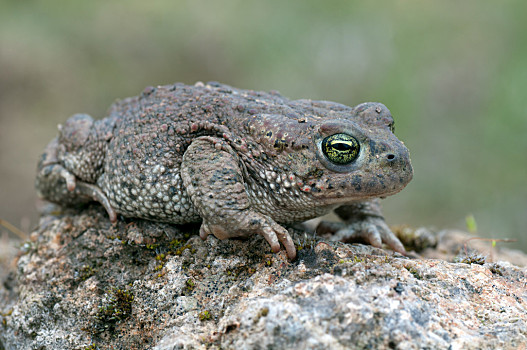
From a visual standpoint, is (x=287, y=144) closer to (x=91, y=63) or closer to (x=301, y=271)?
(x=301, y=271)

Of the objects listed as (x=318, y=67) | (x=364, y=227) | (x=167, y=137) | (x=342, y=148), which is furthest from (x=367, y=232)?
(x=318, y=67)

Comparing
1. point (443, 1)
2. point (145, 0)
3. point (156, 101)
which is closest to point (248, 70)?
point (145, 0)

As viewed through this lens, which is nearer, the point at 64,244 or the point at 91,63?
the point at 64,244

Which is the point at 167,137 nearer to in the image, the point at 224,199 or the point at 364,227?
the point at 224,199

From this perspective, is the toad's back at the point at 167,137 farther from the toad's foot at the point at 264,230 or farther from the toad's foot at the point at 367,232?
the toad's foot at the point at 367,232

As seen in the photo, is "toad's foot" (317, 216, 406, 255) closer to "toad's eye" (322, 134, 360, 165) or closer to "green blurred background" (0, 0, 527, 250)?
"toad's eye" (322, 134, 360, 165)

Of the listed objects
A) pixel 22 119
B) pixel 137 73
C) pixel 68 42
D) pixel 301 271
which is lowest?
pixel 301 271

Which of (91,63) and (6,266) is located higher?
(91,63)
